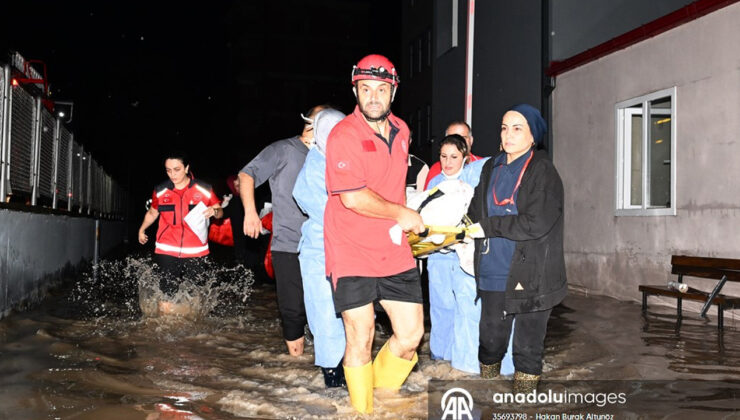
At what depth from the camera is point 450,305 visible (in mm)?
6031

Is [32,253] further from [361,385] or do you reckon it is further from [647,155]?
[647,155]

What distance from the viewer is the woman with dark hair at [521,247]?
4.69 m

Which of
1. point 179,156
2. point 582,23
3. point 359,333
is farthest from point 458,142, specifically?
point 582,23

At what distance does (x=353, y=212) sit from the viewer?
4.18m

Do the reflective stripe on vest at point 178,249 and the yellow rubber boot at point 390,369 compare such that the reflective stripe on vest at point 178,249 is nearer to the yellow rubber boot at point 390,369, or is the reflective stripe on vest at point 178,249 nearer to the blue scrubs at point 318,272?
the blue scrubs at point 318,272

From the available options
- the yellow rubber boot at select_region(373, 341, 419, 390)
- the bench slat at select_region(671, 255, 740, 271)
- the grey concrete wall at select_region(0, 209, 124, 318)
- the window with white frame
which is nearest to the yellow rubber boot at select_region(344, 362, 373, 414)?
the yellow rubber boot at select_region(373, 341, 419, 390)

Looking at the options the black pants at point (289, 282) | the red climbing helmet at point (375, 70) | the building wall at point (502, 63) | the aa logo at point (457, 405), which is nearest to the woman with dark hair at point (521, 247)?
the aa logo at point (457, 405)

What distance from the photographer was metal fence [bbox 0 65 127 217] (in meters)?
9.15

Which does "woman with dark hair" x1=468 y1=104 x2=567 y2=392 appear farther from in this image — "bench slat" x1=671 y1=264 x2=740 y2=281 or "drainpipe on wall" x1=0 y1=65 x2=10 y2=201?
"drainpipe on wall" x1=0 y1=65 x2=10 y2=201

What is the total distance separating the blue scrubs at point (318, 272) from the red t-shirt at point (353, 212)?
0.73m

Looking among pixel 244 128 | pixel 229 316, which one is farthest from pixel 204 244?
pixel 244 128

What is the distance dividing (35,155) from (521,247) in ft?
29.0

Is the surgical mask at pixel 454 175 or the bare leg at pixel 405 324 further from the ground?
the surgical mask at pixel 454 175

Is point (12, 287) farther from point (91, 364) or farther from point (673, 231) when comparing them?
point (673, 231)
